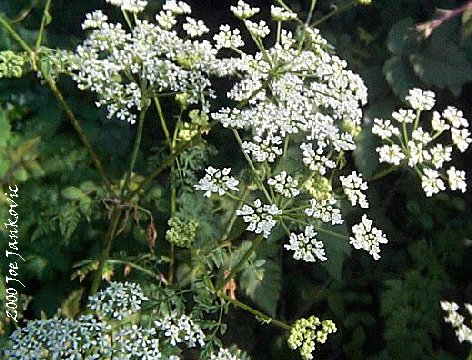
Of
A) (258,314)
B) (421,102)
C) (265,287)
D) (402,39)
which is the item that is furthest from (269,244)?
(402,39)

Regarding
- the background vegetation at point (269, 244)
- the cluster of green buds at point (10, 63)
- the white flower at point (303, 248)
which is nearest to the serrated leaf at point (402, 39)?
the background vegetation at point (269, 244)

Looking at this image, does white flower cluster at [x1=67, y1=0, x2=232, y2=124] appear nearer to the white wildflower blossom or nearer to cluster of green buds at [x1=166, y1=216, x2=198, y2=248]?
cluster of green buds at [x1=166, y1=216, x2=198, y2=248]

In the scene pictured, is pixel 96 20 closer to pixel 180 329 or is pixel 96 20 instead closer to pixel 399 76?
pixel 180 329

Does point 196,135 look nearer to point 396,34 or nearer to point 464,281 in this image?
point 396,34

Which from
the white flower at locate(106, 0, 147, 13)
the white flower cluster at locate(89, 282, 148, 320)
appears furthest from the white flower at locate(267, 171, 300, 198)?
the white flower at locate(106, 0, 147, 13)

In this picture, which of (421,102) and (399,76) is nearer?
(421,102)

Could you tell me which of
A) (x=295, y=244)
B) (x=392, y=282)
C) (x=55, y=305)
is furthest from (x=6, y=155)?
(x=392, y=282)

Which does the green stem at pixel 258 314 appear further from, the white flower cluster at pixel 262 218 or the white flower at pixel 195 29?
the white flower at pixel 195 29
